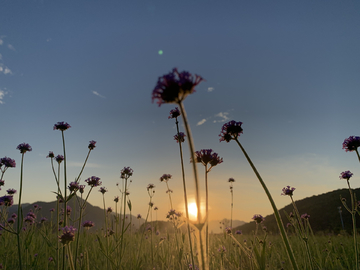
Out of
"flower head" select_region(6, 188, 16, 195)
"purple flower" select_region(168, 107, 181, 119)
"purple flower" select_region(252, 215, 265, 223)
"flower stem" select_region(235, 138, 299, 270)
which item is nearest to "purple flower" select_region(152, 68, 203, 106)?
"flower stem" select_region(235, 138, 299, 270)

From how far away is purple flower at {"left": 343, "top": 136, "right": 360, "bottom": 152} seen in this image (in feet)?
9.76

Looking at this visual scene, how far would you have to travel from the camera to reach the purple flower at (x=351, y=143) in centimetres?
297

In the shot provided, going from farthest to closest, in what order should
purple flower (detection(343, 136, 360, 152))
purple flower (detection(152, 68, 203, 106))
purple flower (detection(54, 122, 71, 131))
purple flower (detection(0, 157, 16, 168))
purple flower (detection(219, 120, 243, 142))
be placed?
1. purple flower (detection(0, 157, 16, 168))
2. purple flower (detection(54, 122, 71, 131))
3. purple flower (detection(343, 136, 360, 152))
4. purple flower (detection(219, 120, 243, 142))
5. purple flower (detection(152, 68, 203, 106))

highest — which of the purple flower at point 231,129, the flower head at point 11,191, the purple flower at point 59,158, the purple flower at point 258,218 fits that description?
the purple flower at point 59,158

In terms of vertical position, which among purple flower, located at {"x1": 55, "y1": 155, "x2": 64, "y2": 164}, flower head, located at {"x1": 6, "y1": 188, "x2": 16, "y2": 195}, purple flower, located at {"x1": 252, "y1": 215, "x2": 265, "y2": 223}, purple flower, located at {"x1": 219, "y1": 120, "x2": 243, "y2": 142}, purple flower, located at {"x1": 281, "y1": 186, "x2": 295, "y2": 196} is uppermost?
purple flower, located at {"x1": 55, "y1": 155, "x2": 64, "y2": 164}

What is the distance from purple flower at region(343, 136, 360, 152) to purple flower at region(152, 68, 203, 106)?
297cm

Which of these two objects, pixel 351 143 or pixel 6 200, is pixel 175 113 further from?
pixel 6 200

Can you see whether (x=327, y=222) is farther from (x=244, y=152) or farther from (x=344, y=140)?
(x=244, y=152)

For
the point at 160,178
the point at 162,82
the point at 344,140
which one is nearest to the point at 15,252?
the point at 160,178

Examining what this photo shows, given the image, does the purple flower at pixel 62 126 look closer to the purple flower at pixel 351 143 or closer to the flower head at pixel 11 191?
the flower head at pixel 11 191

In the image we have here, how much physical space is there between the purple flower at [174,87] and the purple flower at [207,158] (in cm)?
98

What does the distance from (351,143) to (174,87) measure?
318cm

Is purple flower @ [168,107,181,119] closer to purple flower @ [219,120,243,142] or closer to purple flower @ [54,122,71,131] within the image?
purple flower @ [219,120,243,142]

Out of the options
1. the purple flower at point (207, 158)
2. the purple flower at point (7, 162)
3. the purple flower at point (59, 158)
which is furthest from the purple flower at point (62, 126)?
the purple flower at point (207, 158)
